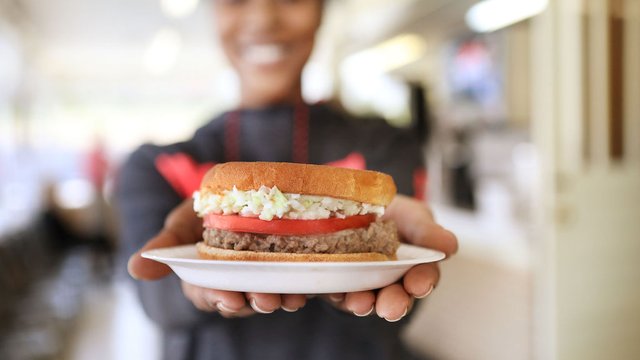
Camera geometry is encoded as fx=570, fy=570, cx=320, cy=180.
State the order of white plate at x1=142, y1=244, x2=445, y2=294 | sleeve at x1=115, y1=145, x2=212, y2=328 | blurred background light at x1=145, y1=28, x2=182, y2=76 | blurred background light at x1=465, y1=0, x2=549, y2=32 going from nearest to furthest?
white plate at x1=142, y1=244, x2=445, y2=294, sleeve at x1=115, y1=145, x2=212, y2=328, blurred background light at x1=145, y1=28, x2=182, y2=76, blurred background light at x1=465, y1=0, x2=549, y2=32

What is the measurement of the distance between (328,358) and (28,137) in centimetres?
46

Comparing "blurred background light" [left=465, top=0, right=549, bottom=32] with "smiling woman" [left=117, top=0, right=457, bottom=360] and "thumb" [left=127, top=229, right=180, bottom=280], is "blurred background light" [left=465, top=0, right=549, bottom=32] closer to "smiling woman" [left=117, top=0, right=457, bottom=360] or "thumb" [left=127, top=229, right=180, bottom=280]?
"smiling woman" [left=117, top=0, right=457, bottom=360]

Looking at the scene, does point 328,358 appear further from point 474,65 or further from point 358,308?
point 474,65

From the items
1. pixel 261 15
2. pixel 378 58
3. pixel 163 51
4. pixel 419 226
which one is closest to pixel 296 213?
pixel 419 226

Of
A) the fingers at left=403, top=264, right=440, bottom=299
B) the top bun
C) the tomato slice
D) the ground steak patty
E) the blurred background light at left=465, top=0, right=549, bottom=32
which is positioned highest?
the blurred background light at left=465, top=0, right=549, bottom=32

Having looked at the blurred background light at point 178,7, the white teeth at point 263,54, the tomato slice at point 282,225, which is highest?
the blurred background light at point 178,7

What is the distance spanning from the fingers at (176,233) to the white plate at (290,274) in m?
0.06

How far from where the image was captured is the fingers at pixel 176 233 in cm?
47

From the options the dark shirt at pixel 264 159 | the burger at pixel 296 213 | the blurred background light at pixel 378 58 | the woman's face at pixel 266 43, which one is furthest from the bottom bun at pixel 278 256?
the blurred background light at pixel 378 58

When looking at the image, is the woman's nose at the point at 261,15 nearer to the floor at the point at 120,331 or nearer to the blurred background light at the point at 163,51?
the blurred background light at the point at 163,51

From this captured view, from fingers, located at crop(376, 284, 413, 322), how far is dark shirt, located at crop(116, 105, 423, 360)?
91 millimetres

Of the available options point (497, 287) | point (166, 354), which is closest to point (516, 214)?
point (497, 287)

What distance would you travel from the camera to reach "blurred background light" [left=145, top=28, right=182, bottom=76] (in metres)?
0.64

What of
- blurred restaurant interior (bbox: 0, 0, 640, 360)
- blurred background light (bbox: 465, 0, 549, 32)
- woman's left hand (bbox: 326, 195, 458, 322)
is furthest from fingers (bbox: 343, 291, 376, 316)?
blurred background light (bbox: 465, 0, 549, 32)
